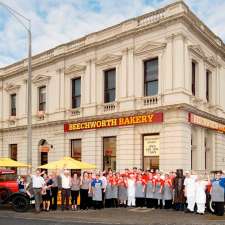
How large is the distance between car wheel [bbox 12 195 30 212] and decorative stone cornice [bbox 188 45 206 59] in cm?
1228

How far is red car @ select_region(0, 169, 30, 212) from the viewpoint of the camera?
59.1ft

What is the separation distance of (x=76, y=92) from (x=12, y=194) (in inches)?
495

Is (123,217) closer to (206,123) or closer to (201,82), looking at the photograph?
(206,123)

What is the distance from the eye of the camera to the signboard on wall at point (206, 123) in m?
23.8

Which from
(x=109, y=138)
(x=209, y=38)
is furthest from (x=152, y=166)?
(x=209, y=38)

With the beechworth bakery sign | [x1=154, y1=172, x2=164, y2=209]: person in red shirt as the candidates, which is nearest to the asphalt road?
[x1=154, y1=172, x2=164, y2=209]: person in red shirt

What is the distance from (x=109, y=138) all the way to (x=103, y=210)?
863 centimetres

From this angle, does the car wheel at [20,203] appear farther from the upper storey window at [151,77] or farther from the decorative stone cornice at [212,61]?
the decorative stone cornice at [212,61]

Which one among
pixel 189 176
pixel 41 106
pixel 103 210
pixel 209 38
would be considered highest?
pixel 209 38

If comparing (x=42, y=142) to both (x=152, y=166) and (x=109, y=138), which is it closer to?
(x=109, y=138)

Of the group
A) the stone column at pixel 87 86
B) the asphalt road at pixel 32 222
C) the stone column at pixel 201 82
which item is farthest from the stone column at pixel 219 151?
the asphalt road at pixel 32 222

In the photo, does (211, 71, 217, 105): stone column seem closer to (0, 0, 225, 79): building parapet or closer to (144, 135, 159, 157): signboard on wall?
(0, 0, 225, 79): building parapet

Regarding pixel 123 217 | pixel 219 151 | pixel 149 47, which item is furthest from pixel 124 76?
pixel 123 217

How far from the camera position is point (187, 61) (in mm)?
24047
